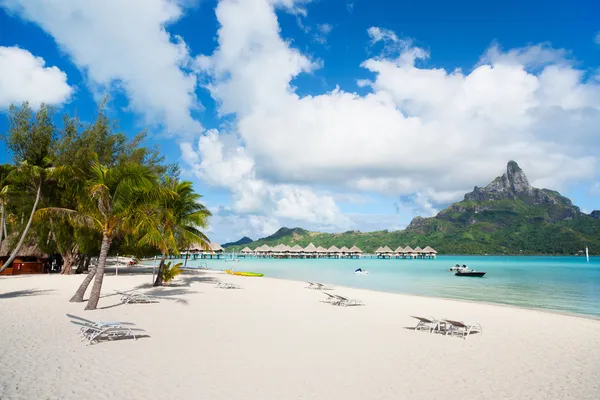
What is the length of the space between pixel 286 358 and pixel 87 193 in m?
9.30

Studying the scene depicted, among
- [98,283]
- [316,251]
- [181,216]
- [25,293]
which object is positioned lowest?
[316,251]

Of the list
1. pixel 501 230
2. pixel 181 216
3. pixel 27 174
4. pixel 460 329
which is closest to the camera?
pixel 460 329

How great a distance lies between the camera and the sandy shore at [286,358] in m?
5.14

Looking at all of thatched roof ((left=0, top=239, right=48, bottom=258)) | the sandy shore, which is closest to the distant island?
thatched roof ((left=0, top=239, right=48, bottom=258))

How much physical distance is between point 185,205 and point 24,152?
754 centimetres

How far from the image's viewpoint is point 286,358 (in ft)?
22.2

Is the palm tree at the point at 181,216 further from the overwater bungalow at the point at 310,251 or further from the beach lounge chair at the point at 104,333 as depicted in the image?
the overwater bungalow at the point at 310,251

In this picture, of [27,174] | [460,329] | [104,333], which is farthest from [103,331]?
[27,174]

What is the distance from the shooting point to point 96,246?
25.6 meters

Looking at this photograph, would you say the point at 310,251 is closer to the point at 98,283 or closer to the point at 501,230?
the point at 98,283

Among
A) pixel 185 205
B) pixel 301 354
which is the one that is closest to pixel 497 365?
pixel 301 354

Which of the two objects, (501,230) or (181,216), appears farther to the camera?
(501,230)

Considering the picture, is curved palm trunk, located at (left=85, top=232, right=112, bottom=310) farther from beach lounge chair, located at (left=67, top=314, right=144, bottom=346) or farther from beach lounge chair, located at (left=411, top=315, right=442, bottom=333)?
beach lounge chair, located at (left=411, top=315, right=442, bottom=333)

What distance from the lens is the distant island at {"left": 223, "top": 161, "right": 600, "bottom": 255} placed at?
136 metres
